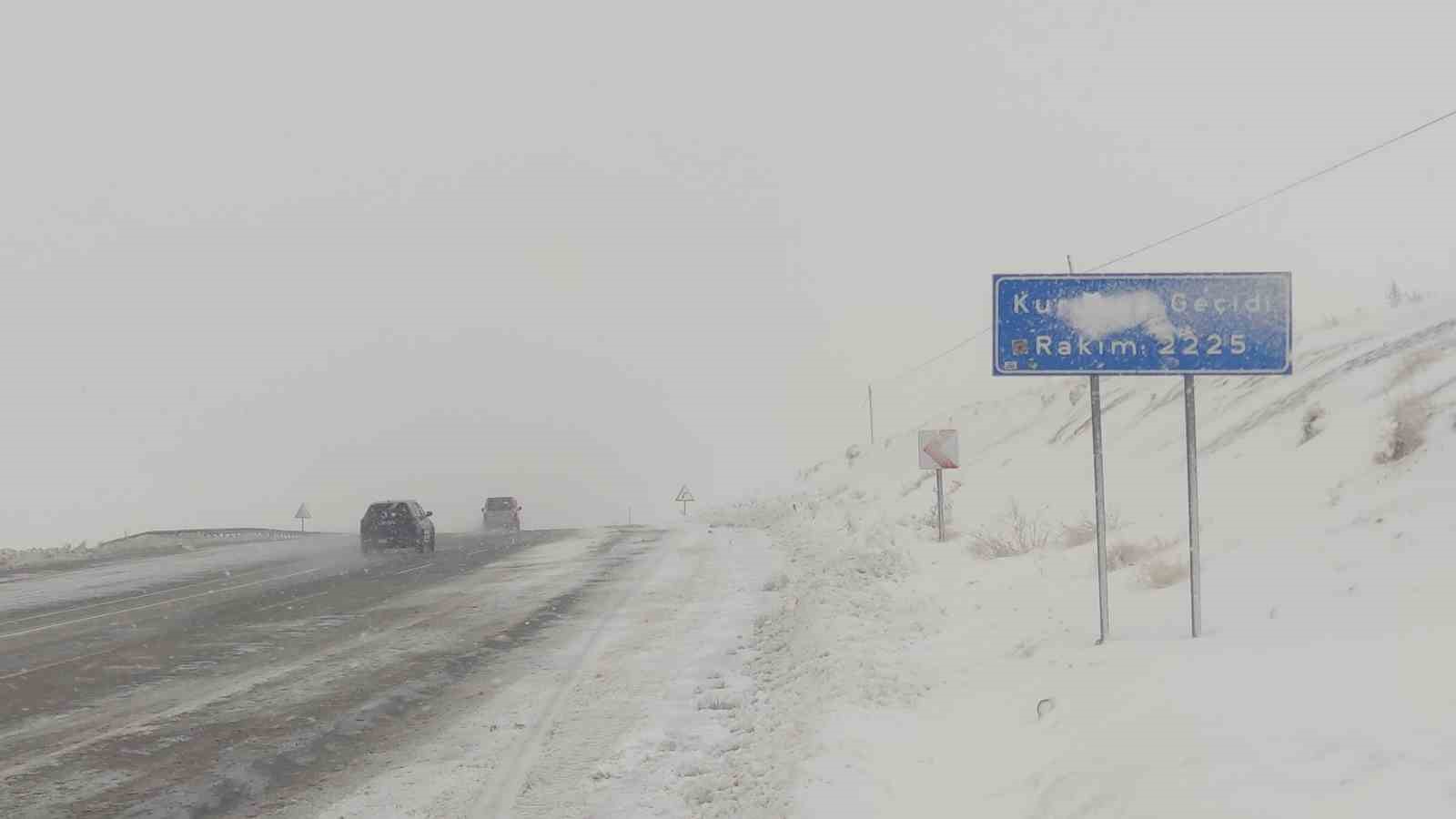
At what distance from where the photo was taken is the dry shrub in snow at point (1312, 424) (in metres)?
13.8

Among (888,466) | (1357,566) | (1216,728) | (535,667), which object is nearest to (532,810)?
(1216,728)

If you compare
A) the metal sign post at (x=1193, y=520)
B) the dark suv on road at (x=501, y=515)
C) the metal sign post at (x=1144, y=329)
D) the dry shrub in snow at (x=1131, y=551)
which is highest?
the metal sign post at (x=1144, y=329)

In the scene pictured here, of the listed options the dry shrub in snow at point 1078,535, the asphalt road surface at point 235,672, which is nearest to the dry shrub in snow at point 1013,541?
the dry shrub in snow at point 1078,535

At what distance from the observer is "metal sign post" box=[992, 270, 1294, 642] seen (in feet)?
25.9

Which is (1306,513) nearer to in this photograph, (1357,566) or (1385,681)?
(1357,566)

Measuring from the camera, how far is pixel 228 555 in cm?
2900

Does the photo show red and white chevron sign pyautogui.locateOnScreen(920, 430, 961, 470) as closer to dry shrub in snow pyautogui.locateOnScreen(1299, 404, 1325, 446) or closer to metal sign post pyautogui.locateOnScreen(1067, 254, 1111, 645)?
dry shrub in snow pyautogui.locateOnScreen(1299, 404, 1325, 446)

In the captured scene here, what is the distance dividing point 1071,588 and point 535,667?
5553 millimetres

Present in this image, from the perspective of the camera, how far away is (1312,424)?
14.2m

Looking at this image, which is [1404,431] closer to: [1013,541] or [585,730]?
[1013,541]

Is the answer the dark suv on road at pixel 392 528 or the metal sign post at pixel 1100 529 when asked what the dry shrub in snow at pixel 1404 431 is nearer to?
the metal sign post at pixel 1100 529

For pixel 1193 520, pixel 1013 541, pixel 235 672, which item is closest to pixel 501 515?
pixel 1013 541

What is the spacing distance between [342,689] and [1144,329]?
23.6 feet

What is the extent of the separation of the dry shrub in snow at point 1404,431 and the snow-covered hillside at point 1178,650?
3cm
